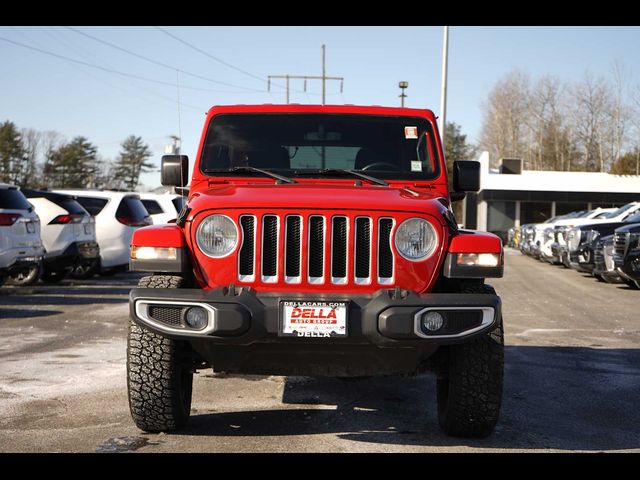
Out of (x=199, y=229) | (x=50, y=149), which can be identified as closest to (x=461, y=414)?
(x=199, y=229)

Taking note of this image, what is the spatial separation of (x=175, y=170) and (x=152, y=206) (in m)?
13.6

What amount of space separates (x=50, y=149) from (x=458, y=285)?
10627cm

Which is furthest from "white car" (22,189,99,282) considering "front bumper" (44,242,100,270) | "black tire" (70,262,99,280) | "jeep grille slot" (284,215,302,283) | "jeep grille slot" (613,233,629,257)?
"jeep grille slot" (284,215,302,283)

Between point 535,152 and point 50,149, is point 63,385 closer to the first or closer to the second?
point 535,152

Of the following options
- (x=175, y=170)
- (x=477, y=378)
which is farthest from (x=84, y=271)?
(x=477, y=378)

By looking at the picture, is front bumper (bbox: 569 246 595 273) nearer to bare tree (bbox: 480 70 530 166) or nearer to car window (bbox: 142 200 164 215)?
car window (bbox: 142 200 164 215)

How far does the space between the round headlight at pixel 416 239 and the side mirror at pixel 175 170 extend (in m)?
2.07

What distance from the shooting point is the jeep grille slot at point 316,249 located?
4.86 metres

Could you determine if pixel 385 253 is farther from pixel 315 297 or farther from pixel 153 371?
pixel 153 371

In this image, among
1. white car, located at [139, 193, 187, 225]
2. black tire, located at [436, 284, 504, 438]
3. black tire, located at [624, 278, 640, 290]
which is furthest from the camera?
white car, located at [139, 193, 187, 225]

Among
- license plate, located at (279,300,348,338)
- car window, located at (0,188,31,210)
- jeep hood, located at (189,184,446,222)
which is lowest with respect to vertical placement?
license plate, located at (279,300,348,338)

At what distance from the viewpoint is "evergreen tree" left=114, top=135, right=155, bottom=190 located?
4875 inches

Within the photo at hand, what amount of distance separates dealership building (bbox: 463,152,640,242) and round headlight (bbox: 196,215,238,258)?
153 feet

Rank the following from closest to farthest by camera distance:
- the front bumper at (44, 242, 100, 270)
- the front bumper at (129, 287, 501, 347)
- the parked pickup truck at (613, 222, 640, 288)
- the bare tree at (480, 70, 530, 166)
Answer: the front bumper at (129, 287, 501, 347)
the front bumper at (44, 242, 100, 270)
the parked pickup truck at (613, 222, 640, 288)
the bare tree at (480, 70, 530, 166)
